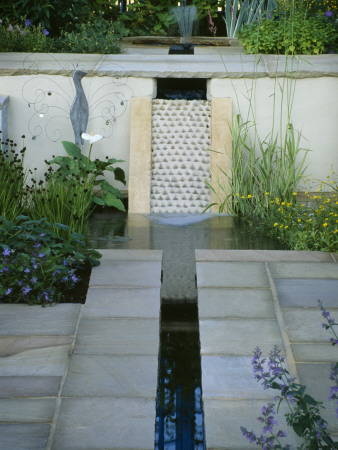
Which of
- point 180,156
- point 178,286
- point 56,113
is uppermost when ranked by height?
point 56,113

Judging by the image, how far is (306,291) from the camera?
3.86 m

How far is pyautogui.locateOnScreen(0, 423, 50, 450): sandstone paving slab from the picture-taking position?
2475 millimetres

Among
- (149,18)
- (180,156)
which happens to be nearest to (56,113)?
(180,156)

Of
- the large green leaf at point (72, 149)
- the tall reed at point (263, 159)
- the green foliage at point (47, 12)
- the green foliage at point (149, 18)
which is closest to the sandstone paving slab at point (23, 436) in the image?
the tall reed at point (263, 159)

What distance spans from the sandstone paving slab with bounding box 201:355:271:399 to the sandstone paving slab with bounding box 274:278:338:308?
694mm

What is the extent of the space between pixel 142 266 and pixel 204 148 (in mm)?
2035

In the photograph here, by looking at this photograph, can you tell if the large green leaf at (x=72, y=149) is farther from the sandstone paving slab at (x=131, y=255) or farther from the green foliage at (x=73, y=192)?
the sandstone paving slab at (x=131, y=255)

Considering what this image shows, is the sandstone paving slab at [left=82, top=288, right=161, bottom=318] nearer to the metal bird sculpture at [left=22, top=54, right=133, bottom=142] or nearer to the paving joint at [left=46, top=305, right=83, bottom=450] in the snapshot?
the paving joint at [left=46, top=305, right=83, bottom=450]

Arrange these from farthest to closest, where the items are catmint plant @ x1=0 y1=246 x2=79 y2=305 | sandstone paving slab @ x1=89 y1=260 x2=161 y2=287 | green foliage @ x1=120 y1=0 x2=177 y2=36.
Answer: green foliage @ x1=120 y1=0 x2=177 y2=36, sandstone paving slab @ x1=89 y1=260 x2=161 y2=287, catmint plant @ x1=0 y1=246 x2=79 y2=305

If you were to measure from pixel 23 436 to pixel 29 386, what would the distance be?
377mm

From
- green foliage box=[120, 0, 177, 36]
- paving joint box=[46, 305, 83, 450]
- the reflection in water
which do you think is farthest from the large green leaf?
green foliage box=[120, 0, 177, 36]

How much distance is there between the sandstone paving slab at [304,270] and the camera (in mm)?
4102

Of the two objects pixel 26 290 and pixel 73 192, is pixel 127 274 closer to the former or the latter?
pixel 26 290

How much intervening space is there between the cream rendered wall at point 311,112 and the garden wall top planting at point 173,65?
3.3 inches
